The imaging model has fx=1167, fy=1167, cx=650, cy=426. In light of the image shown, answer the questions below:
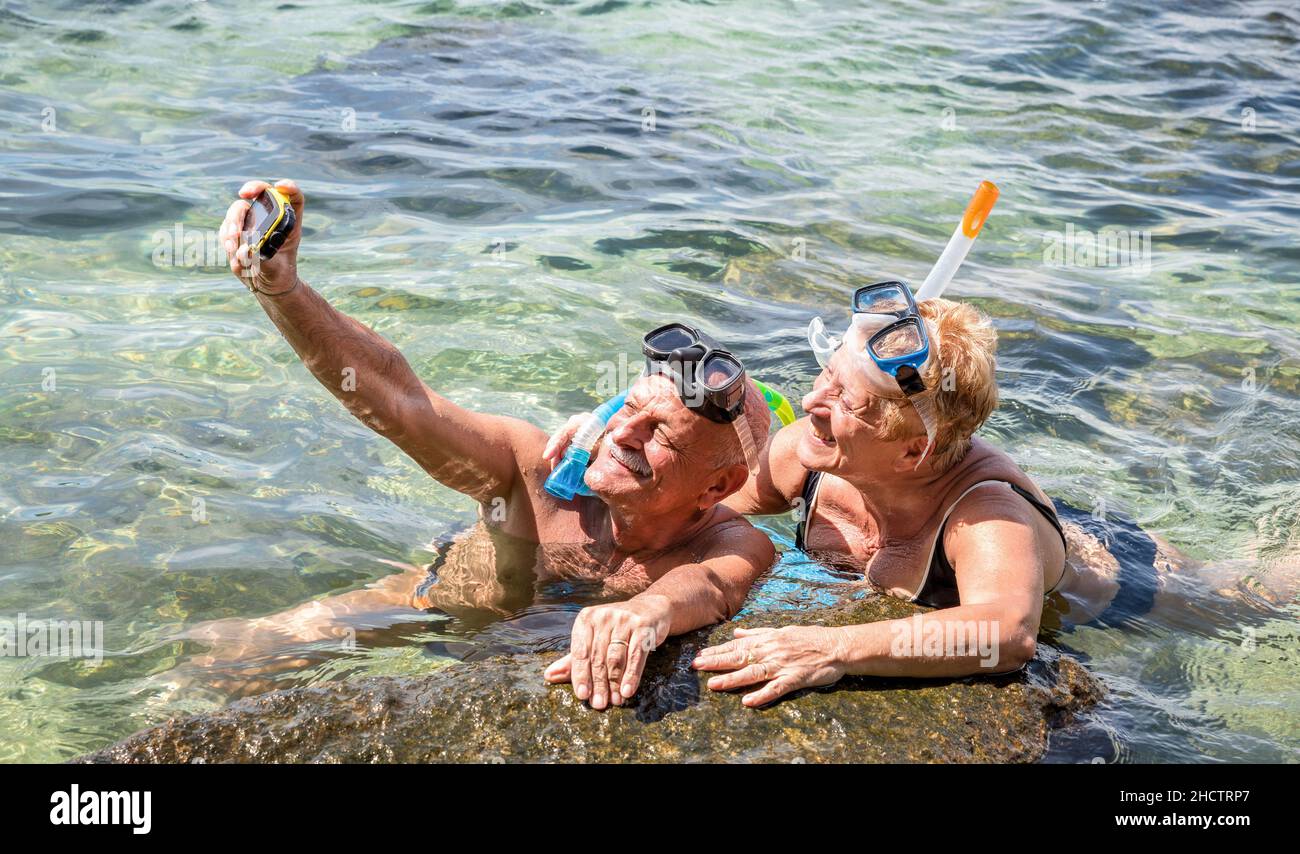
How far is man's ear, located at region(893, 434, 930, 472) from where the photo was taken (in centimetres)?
389

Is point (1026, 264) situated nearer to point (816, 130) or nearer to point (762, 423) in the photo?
point (816, 130)

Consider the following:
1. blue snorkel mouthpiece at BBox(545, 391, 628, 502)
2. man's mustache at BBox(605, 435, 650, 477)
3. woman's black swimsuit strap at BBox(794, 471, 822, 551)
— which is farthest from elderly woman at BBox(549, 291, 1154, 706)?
blue snorkel mouthpiece at BBox(545, 391, 628, 502)

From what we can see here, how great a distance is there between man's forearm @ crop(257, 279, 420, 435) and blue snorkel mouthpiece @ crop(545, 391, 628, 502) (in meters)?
0.61

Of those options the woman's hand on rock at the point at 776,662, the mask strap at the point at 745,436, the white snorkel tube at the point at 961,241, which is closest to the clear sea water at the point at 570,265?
the mask strap at the point at 745,436

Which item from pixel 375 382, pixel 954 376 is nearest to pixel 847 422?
pixel 954 376

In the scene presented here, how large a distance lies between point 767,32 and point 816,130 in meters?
2.86

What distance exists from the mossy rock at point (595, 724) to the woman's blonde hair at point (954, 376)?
841 millimetres

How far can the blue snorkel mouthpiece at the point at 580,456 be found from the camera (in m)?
4.07

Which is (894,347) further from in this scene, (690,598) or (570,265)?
(570,265)

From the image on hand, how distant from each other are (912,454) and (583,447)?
3.72 ft

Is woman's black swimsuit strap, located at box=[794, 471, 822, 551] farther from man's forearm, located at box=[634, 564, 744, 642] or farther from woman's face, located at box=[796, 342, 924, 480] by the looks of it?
man's forearm, located at box=[634, 564, 744, 642]

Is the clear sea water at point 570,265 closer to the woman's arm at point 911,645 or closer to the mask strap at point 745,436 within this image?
the woman's arm at point 911,645

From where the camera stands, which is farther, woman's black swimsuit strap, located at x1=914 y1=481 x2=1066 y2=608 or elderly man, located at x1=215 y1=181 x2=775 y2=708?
woman's black swimsuit strap, located at x1=914 y1=481 x2=1066 y2=608

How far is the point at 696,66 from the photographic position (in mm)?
11969
